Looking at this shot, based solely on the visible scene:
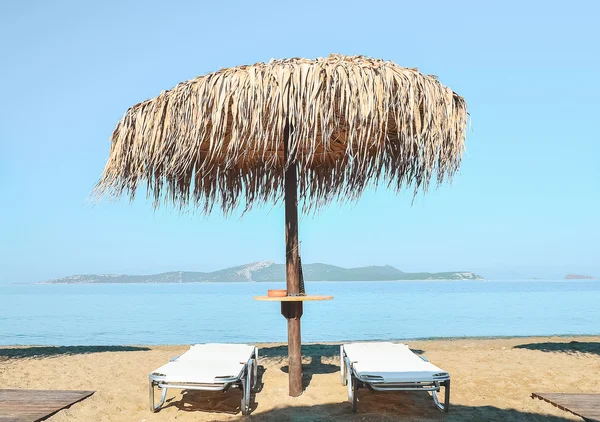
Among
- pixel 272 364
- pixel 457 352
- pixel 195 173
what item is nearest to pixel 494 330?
pixel 457 352

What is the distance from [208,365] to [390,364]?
4.80 ft

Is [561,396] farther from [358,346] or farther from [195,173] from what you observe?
[195,173]

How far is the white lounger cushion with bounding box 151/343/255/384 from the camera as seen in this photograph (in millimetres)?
4047

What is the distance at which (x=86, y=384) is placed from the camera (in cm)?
538

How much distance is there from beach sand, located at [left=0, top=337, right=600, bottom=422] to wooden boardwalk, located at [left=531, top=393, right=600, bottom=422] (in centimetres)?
6

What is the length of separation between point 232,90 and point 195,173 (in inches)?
62.3

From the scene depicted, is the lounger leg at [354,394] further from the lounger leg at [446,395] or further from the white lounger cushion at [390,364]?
the lounger leg at [446,395]

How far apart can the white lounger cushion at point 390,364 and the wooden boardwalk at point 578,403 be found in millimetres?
990

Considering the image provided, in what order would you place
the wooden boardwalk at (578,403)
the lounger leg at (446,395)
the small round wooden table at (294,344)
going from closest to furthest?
the wooden boardwalk at (578,403) < the lounger leg at (446,395) < the small round wooden table at (294,344)

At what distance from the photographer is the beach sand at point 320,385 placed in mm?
4188

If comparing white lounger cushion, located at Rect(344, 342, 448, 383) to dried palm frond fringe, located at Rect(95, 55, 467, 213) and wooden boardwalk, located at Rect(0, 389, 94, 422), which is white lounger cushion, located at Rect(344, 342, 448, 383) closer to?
dried palm frond fringe, located at Rect(95, 55, 467, 213)

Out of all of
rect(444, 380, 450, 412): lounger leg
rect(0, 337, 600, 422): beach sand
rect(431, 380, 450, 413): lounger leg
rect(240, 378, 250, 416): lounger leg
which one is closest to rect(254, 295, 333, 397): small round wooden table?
rect(0, 337, 600, 422): beach sand

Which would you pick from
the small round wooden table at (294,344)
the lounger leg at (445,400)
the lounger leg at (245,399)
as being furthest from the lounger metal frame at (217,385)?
the lounger leg at (445,400)

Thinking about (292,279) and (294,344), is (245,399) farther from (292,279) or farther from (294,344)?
(292,279)
